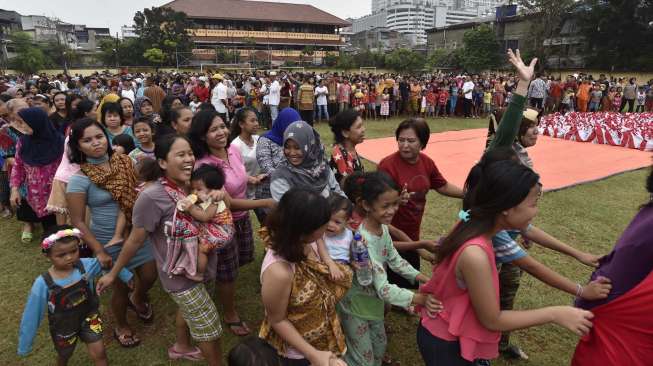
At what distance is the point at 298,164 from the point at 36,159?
3188mm

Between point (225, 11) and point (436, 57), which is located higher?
point (225, 11)

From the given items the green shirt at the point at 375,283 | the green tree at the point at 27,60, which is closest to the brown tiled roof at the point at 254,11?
the green tree at the point at 27,60

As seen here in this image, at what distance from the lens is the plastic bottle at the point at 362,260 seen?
209 centimetres

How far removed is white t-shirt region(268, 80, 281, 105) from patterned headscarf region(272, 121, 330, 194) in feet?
31.8

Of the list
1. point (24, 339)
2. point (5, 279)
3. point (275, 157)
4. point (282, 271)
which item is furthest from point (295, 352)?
point (5, 279)

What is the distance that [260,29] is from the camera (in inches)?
2170

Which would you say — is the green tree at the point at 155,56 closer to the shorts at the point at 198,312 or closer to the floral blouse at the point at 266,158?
the floral blouse at the point at 266,158

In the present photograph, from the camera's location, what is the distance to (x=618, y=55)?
3077cm

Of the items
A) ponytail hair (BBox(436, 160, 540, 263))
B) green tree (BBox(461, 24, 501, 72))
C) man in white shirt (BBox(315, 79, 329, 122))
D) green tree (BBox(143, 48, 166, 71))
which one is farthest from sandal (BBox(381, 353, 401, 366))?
green tree (BBox(143, 48, 166, 71))

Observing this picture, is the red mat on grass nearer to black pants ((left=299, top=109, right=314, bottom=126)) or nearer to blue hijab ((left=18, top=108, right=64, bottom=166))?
black pants ((left=299, top=109, right=314, bottom=126))

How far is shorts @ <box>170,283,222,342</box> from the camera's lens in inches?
90.7

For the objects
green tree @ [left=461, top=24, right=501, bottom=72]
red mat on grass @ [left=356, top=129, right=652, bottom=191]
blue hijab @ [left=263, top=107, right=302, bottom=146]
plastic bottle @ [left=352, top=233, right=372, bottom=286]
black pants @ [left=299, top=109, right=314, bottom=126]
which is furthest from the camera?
green tree @ [left=461, top=24, right=501, bottom=72]

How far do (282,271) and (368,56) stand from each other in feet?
159

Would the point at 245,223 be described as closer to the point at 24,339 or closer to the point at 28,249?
the point at 24,339
